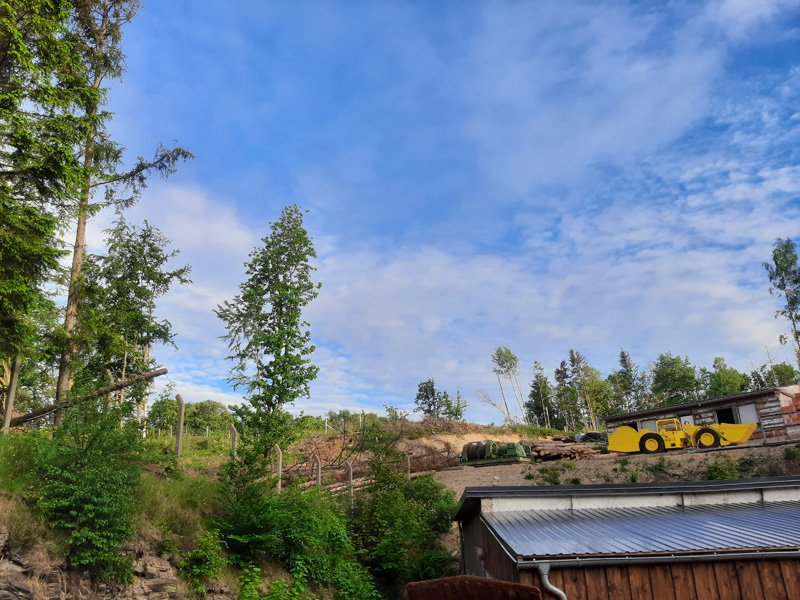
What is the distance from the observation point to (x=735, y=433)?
25734 millimetres

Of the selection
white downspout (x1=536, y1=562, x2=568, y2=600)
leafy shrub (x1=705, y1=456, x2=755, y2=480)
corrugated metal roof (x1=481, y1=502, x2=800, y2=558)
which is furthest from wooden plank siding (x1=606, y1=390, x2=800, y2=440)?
white downspout (x1=536, y1=562, x2=568, y2=600)

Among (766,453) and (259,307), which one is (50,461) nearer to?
(259,307)

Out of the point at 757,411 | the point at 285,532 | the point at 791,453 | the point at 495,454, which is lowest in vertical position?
the point at 285,532

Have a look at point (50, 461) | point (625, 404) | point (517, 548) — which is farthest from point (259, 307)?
point (625, 404)

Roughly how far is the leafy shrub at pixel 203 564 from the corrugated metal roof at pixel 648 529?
645 centimetres

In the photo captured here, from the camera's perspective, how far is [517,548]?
8664 mm

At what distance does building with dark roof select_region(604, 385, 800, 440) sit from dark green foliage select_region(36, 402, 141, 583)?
102ft

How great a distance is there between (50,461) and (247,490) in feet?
16.9

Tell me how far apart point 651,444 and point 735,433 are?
408cm

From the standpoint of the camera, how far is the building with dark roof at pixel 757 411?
28.2 m

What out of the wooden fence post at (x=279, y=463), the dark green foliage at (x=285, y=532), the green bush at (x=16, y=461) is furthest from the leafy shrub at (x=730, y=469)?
the green bush at (x=16, y=461)

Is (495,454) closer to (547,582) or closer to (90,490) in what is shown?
(547,582)

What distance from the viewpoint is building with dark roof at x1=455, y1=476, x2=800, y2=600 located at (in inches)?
328

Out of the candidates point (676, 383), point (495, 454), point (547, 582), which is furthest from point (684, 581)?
point (676, 383)
